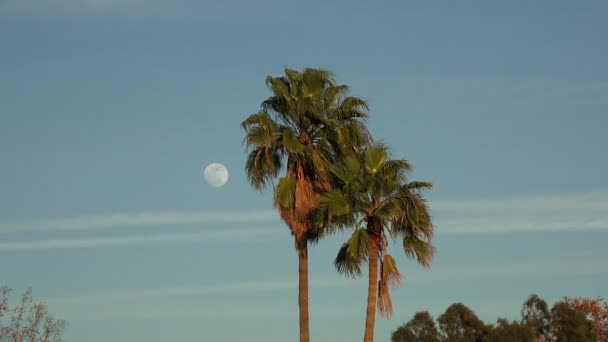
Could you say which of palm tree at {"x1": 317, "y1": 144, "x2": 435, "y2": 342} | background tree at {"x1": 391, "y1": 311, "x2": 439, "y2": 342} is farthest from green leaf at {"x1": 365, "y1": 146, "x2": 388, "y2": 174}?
background tree at {"x1": 391, "y1": 311, "x2": 439, "y2": 342}

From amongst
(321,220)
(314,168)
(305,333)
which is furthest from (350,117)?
(305,333)

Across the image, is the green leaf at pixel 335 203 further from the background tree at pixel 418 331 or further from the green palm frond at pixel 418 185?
the background tree at pixel 418 331

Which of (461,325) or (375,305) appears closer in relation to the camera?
(375,305)

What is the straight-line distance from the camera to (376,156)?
3947cm

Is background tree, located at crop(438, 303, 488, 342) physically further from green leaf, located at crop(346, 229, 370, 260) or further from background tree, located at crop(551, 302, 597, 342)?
green leaf, located at crop(346, 229, 370, 260)

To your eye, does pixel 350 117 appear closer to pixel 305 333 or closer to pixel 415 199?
pixel 415 199

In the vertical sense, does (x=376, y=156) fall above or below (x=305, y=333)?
above

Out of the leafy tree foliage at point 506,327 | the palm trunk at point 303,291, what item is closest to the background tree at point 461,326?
the leafy tree foliage at point 506,327

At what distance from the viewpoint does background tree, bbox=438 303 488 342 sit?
7044 centimetres

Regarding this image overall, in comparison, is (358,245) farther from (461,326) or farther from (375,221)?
(461,326)

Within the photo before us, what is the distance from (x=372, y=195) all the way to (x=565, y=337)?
40.3 meters

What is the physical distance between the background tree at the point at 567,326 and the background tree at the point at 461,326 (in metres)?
6.89

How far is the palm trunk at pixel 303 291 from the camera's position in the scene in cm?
3997

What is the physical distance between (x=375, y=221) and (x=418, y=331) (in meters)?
34.2
